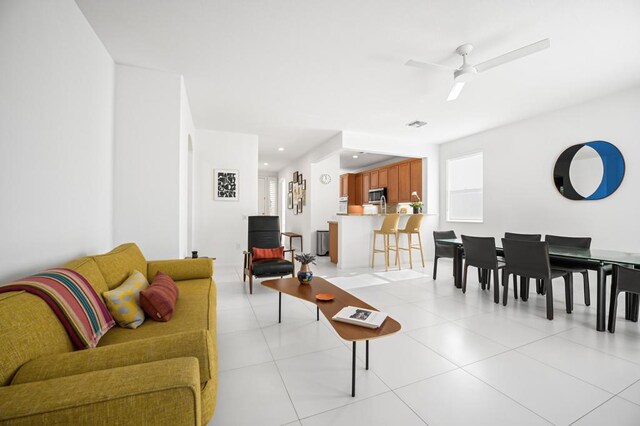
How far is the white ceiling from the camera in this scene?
211 centimetres

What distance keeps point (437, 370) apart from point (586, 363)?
3.68 feet

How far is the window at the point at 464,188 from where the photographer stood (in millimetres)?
5480

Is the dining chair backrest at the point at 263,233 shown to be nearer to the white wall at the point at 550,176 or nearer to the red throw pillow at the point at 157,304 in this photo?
the red throw pillow at the point at 157,304

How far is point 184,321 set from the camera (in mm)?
1693

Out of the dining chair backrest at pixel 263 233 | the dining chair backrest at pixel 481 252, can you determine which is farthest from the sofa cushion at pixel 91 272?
the dining chair backrest at pixel 481 252

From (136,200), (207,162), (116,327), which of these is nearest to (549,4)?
(116,327)

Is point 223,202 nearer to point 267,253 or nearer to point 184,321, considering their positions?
point 267,253

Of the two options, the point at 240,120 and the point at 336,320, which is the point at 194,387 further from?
the point at 240,120

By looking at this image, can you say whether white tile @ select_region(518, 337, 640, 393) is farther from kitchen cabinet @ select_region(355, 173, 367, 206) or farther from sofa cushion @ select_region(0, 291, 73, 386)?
kitchen cabinet @ select_region(355, 173, 367, 206)

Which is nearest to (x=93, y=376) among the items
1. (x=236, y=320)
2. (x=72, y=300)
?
(x=72, y=300)

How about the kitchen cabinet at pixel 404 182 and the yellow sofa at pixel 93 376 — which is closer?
the yellow sofa at pixel 93 376

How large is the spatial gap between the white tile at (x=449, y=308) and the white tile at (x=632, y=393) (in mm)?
1237

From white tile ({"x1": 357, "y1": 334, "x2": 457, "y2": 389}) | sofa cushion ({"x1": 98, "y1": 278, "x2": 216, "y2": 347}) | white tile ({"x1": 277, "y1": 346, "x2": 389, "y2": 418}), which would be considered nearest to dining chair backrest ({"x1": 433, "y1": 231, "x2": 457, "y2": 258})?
white tile ({"x1": 357, "y1": 334, "x2": 457, "y2": 389})

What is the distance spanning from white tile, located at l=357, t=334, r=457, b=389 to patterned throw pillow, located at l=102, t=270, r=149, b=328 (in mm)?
1538
